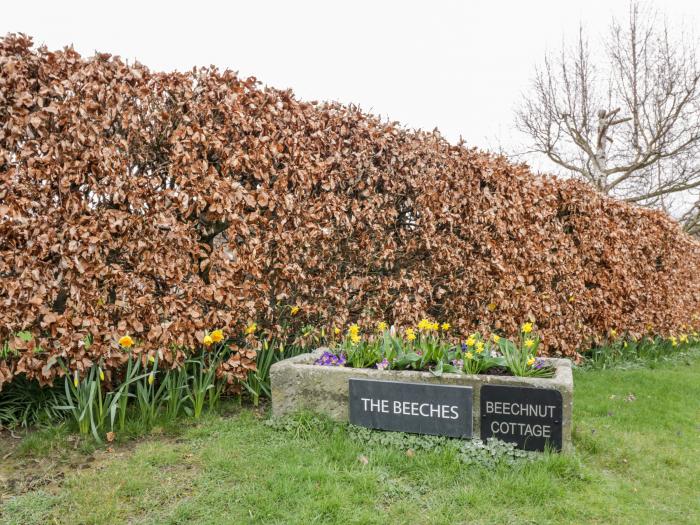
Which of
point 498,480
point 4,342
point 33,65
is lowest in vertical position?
point 498,480

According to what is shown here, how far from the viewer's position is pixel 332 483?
2.97 metres

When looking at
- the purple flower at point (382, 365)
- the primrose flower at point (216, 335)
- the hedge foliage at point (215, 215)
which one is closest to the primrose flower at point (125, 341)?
the hedge foliage at point (215, 215)


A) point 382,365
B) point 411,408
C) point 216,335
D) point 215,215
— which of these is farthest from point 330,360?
point 215,215

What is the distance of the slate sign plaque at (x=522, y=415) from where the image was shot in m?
3.39

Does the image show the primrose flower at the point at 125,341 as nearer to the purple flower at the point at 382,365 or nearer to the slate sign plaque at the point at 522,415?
the purple flower at the point at 382,365

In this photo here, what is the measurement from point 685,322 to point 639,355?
231cm

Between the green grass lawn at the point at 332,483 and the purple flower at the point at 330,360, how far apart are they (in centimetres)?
47

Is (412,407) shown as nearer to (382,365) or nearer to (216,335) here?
(382,365)

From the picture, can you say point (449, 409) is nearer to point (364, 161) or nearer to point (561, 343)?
point (364, 161)

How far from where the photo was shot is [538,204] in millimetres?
6336

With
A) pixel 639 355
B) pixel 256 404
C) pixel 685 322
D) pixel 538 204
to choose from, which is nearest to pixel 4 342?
pixel 256 404

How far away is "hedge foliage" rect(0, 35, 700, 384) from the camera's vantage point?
339 cm

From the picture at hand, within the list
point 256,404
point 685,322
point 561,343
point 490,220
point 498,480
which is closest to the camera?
point 498,480

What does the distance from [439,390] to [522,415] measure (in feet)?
1.81
